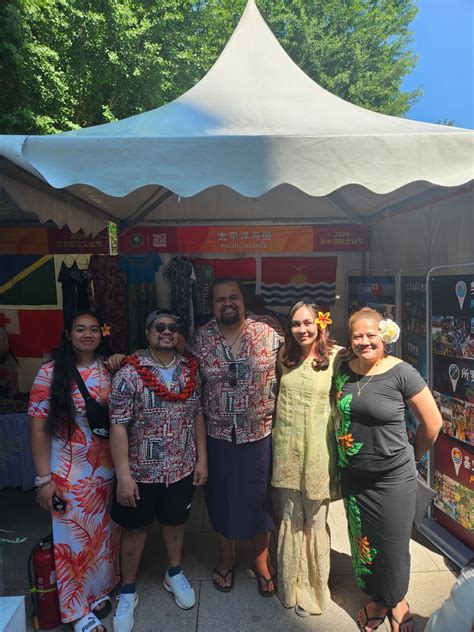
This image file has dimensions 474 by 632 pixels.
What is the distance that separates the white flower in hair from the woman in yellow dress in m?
0.28

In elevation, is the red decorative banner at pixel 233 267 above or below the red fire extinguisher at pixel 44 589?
above

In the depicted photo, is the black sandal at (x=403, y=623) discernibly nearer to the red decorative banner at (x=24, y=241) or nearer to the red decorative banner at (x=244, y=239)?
the red decorative banner at (x=244, y=239)

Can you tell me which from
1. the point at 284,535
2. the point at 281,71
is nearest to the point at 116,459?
the point at 284,535

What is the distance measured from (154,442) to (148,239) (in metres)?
2.86

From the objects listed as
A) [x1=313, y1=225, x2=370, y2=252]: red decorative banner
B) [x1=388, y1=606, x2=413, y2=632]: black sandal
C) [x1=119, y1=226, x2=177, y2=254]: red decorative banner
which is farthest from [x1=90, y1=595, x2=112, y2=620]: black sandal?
[x1=313, y1=225, x2=370, y2=252]: red decorative banner

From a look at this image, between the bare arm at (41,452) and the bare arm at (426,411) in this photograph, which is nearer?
the bare arm at (426,411)

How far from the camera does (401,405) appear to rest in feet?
6.35

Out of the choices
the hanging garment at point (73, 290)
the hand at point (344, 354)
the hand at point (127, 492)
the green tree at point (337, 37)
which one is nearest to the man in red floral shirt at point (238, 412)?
the hand at point (344, 354)

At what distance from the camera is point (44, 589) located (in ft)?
6.90

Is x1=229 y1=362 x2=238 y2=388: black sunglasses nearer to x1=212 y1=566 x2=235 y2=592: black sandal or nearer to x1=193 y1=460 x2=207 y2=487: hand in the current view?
x1=193 y1=460 x2=207 y2=487: hand

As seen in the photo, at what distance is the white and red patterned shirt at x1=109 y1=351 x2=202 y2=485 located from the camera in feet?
6.65

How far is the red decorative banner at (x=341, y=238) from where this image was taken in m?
4.41

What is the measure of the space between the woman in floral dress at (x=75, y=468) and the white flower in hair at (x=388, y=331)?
1.43 m

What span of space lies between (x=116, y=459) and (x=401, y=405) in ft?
4.67
